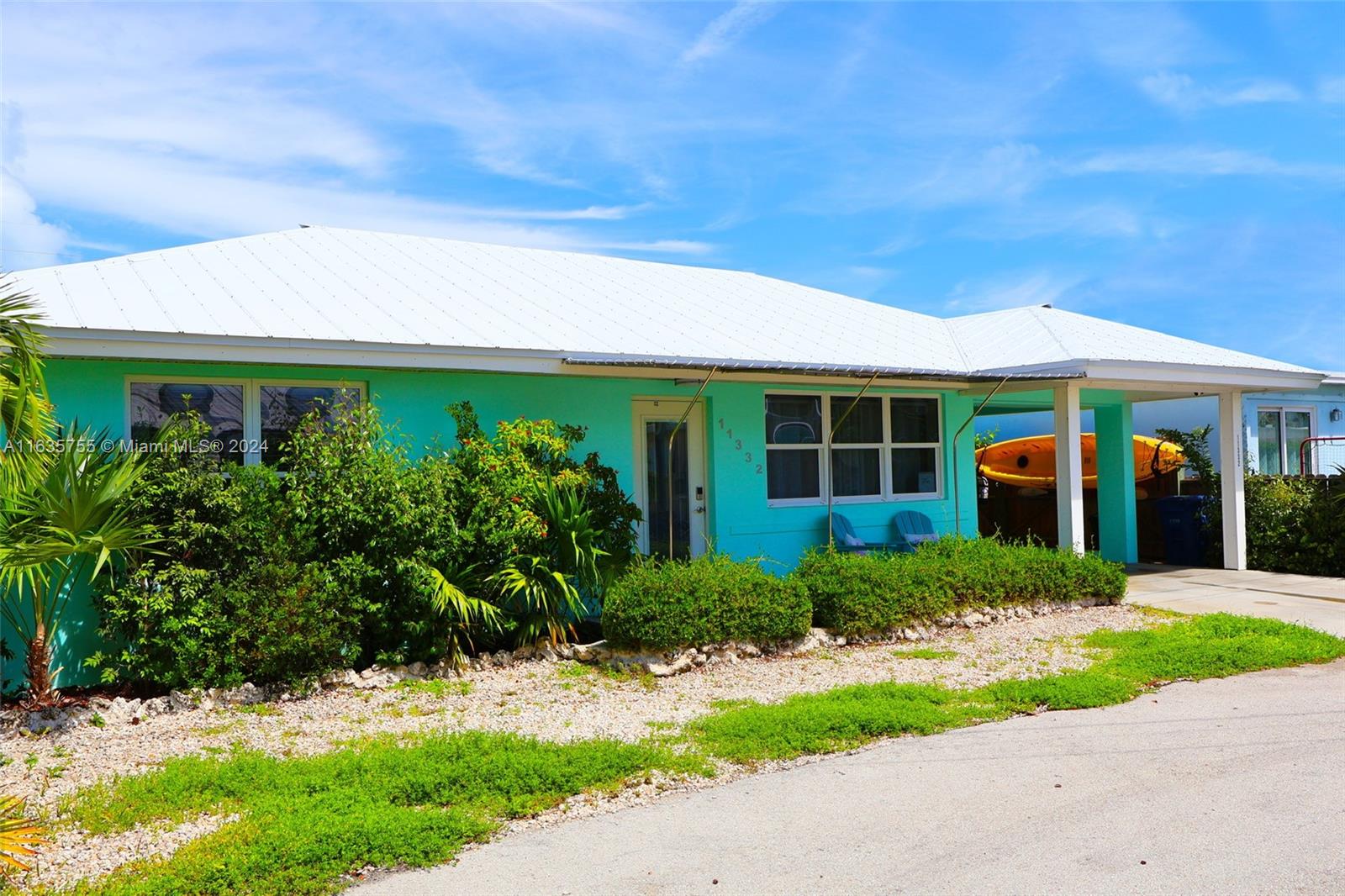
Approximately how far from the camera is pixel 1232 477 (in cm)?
1512

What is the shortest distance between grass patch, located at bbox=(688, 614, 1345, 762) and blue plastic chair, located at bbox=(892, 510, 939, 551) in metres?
3.56

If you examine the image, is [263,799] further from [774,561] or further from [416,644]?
[774,561]

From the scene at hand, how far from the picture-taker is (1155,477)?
18047mm

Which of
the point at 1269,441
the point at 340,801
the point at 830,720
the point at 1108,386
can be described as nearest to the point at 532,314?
the point at 830,720

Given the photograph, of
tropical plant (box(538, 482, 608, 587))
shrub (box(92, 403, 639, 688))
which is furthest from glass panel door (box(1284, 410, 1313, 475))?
tropical plant (box(538, 482, 608, 587))

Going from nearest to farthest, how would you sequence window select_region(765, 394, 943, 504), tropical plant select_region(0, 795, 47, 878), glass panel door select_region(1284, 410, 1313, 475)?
tropical plant select_region(0, 795, 47, 878), window select_region(765, 394, 943, 504), glass panel door select_region(1284, 410, 1313, 475)

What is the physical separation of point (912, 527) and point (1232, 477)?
205 inches

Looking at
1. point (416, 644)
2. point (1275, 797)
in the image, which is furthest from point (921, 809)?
point (416, 644)

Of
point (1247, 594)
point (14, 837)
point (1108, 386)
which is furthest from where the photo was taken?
point (1108, 386)

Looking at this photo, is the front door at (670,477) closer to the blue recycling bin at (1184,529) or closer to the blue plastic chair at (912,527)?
the blue plastic chair at (912,527)

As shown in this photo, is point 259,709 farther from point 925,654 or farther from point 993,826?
point 925,654

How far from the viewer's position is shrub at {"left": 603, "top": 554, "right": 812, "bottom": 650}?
8930mm

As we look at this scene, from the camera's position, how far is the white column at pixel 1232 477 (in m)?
15.1

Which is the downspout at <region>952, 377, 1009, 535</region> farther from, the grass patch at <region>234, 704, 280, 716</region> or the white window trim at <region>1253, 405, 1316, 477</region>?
the white window trim at <region>1253, 405, 1316, 477</region>
